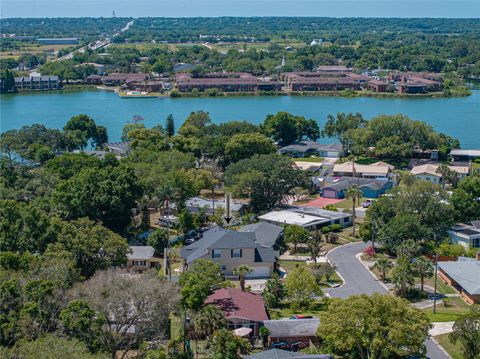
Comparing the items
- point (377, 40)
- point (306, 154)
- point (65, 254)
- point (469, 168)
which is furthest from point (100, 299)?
point (377, 40)

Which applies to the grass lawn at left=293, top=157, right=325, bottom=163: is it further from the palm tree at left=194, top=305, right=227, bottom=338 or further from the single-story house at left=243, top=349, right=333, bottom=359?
the single-story house at left=243, top=349, right=333, bottom=359

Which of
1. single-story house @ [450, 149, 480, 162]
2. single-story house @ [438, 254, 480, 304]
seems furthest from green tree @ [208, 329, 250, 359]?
single-story house @ [450, 149, 480, 162]

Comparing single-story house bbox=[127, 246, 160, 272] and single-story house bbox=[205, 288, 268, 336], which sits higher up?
single-story house bbox=[205, 288, 268, 336]

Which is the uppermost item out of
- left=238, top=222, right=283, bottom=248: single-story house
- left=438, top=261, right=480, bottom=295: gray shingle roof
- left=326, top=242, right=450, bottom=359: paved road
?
left=438, top=261, right=480, bottom=295: gray shingle roof

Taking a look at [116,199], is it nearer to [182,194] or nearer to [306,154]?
[182,194]

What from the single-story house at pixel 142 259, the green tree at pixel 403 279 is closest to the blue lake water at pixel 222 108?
the single-story house at pixel 142 259

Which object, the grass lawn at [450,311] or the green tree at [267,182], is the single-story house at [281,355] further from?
the green tree at [267,182]
